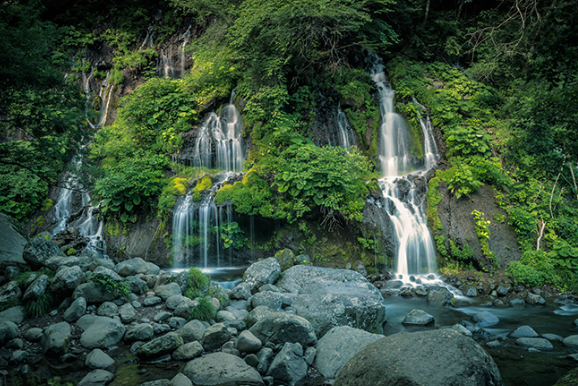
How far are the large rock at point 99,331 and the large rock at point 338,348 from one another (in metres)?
3.12

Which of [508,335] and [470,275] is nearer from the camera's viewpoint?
[508,335]

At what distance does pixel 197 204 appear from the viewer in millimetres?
10930

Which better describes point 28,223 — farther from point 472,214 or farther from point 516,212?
point 516,212

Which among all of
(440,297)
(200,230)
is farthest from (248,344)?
(200,230)

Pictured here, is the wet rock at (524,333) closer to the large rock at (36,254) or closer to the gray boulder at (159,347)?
the gray boulder at (159,347)

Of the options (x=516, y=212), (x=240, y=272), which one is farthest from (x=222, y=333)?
(x=516, y=212)

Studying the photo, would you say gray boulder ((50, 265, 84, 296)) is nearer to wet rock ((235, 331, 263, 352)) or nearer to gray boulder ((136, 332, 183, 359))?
gray boulder ((136, 332, 183, 359))

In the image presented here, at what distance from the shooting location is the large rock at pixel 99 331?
16.6 feet

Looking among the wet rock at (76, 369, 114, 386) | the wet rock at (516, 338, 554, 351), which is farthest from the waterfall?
the wet rock at (76, 369, 114, 386)

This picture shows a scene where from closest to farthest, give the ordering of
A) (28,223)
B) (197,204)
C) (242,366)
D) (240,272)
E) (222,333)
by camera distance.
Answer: (242,366), (222,333), (240,272), (197,204), (28,223)

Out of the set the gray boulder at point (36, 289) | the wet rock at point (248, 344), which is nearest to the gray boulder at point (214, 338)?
the wet rock at point (248, 344)

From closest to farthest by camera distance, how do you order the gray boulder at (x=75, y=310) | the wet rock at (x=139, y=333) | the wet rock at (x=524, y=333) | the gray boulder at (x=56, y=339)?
the gray boulder at (x=56, y=339), the wet rock at (x=139, y=333), the gray boulder at (x=75, y=310), the wet rock at (x=524, y=333)

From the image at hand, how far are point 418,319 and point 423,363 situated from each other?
415 centimetres

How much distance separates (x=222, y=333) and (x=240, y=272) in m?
4.87
